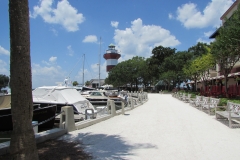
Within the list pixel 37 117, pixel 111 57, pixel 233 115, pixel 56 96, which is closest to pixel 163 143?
pixel 233 115

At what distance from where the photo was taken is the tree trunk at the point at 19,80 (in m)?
4.23

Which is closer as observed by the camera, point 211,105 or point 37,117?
point 37,117

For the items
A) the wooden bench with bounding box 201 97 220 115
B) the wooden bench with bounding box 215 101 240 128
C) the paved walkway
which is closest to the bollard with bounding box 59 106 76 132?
the paved walkway

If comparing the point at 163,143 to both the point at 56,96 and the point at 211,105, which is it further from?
the point at 56,96

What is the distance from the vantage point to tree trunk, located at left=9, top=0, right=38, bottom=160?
4227mm

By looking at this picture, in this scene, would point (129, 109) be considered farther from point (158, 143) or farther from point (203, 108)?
point (158, 143)

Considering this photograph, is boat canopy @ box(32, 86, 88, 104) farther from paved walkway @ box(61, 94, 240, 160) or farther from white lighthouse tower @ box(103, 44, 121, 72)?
white lighthouse tower @ box(103, 44, 121, 72)

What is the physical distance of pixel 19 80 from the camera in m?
4.23

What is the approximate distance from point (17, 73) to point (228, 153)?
Result: 222 inches

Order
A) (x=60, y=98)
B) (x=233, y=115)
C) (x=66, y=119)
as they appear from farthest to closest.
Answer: (x=60, y=98) < (x=233, y=115) < (x=66, y=119)

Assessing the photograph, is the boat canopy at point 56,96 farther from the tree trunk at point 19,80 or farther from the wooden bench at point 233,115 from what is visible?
the tree trunk at point 19,80

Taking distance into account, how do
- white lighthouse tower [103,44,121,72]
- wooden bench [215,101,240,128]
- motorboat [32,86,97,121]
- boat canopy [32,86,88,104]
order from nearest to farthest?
wooden bench [215,101,240,128], motorboat [32,86,97,121], boat canopy [32,86,88,104], white lighthouse tower [103,44,121,72]

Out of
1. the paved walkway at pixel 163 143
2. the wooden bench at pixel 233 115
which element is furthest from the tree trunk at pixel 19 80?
the wooden bench at pixel 233 115

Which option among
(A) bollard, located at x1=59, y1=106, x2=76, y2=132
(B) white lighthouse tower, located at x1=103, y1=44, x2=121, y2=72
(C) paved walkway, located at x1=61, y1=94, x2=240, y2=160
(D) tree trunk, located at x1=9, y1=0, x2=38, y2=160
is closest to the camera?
(D) tree trunk, located at x1=9, y1=0, x2=38, y2=160
